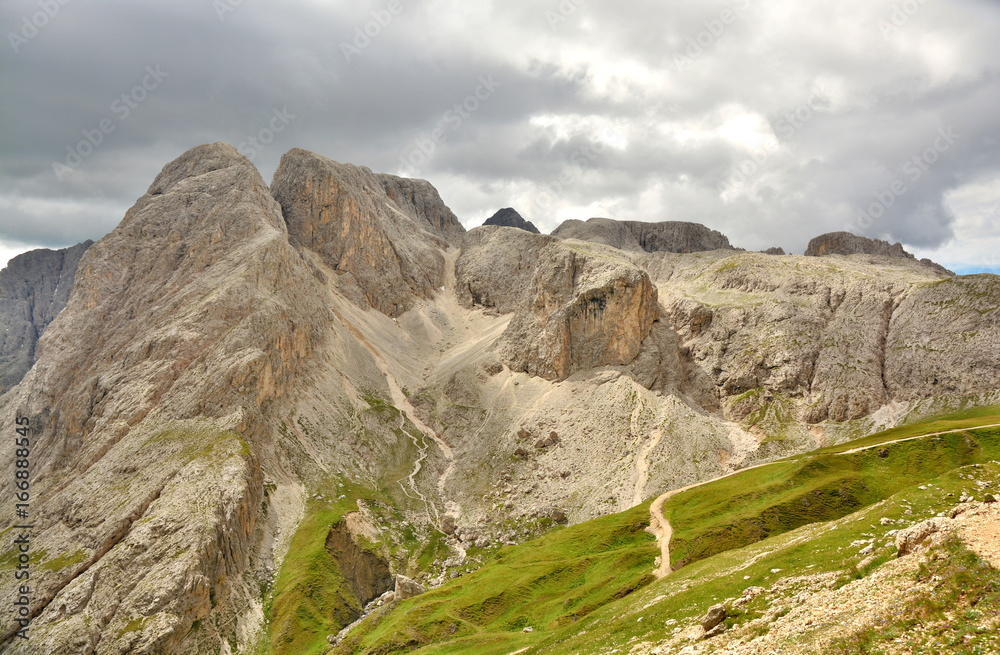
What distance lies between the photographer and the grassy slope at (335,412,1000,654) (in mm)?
58031

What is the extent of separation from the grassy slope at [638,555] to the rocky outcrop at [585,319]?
68448mm

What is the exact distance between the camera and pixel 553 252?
19125 cm

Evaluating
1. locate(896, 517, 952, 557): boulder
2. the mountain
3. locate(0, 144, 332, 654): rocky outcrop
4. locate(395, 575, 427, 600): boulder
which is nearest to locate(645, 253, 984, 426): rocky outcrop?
the mountain

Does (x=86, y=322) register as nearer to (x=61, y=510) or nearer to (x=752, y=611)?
(x=61, y=510)

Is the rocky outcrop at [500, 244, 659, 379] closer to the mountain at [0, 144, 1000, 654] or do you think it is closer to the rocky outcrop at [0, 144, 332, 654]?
the mountain at [0, 144, 1000, 654]

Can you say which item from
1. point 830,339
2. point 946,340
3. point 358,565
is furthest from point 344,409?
point 946,340

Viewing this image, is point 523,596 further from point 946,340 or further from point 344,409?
point 946,340

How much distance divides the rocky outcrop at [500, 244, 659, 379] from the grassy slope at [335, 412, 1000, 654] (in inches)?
2695

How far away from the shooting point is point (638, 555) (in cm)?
7669

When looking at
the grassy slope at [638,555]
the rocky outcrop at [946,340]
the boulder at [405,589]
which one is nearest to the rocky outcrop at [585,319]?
the rocky outcrop at [946,340]

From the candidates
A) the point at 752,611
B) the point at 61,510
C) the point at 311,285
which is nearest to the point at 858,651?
A: the point at 752,611

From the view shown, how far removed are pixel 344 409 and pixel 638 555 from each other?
104 metres

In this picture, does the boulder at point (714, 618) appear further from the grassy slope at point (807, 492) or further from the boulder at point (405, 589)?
the boulder at point (405, 589)

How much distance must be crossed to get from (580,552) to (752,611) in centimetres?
6067
